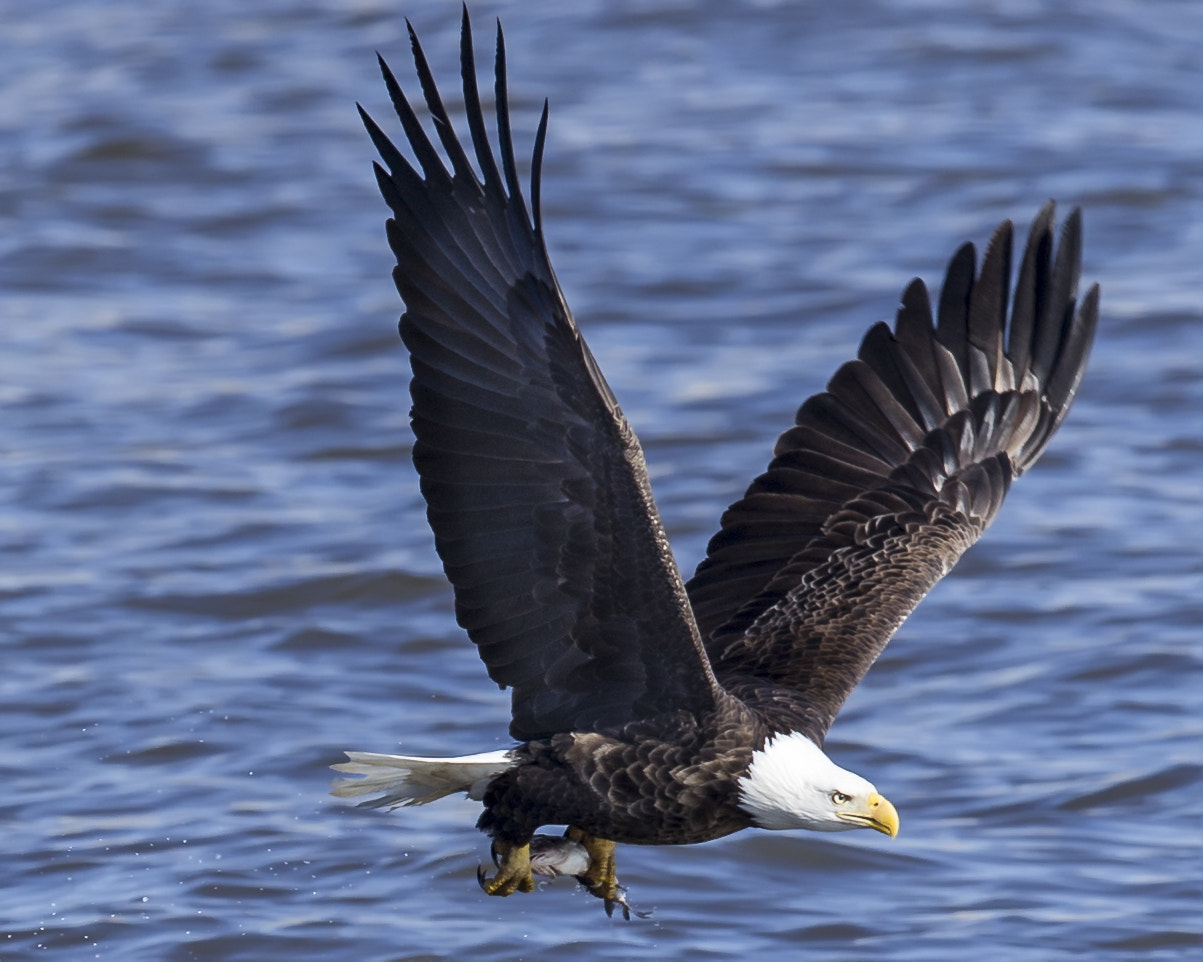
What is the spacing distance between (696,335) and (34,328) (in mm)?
3254

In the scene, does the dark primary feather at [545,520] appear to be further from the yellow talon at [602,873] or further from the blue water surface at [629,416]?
the blue water surface at [629,416]

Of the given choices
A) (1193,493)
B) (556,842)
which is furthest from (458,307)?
(1193,493)

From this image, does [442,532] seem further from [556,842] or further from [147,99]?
[147,99]

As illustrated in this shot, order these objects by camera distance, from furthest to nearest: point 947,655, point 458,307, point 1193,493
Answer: point 1193,493, point 947,655, point 458,307

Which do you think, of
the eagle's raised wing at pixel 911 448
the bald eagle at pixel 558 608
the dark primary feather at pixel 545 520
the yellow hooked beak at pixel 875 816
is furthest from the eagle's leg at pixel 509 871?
the eagle's raised wing at pixel 911 448

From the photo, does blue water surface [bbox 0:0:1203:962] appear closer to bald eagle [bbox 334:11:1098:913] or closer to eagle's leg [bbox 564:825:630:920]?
eagle's leg [bbox 564:825:630:920]

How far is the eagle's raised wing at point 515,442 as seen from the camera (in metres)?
4.91

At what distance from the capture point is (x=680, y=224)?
12328 millimetres

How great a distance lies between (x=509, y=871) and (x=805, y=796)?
2.82ft

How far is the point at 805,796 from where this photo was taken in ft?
17.3

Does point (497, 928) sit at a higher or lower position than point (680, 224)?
lower

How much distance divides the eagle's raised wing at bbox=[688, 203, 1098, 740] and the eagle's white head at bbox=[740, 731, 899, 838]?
3.54 feet

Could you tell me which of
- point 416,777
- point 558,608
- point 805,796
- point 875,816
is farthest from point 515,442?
point 875,816

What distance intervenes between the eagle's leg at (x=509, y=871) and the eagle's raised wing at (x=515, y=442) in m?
0.68
